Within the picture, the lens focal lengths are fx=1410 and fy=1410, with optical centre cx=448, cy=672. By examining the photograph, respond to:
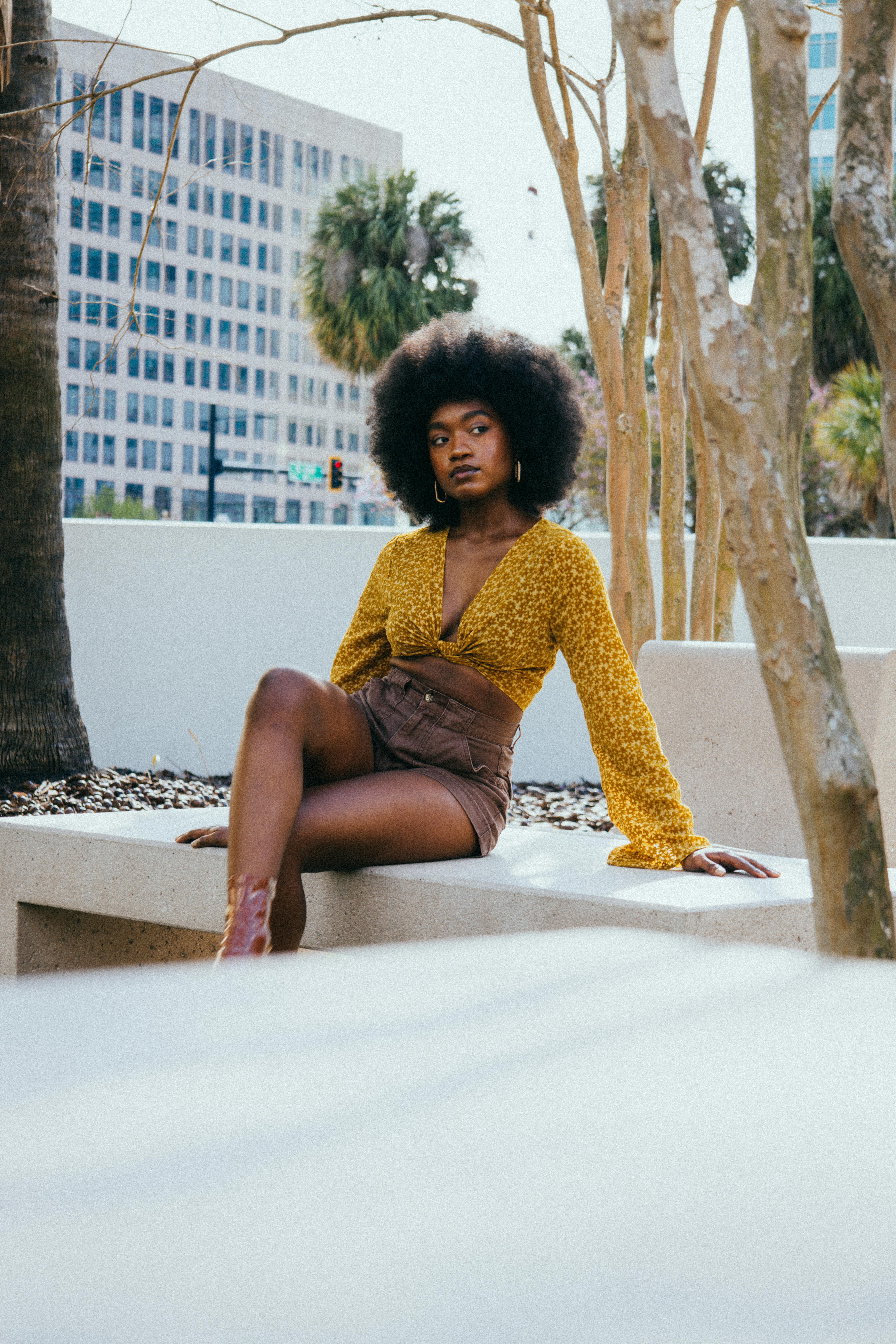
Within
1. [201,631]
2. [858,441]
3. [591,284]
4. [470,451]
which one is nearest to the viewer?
[470,451]

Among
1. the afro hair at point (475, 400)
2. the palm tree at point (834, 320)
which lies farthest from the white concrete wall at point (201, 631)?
the palm tree at point (834, 320)

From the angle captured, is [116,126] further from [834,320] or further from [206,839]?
[206,839]

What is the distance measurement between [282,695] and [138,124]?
3158 inches

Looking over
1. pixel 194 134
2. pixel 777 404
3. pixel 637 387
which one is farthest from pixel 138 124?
pixel 777 404

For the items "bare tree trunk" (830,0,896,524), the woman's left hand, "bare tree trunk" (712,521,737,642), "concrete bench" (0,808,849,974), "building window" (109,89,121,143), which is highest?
"building window" (109,89,121,143)

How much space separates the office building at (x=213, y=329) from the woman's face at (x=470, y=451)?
186 ft

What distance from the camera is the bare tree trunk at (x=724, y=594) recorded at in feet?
16.4

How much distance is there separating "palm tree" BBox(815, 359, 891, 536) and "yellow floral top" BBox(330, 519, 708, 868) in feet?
45.4

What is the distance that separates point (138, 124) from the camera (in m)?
75.5

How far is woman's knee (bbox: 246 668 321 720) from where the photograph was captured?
2.61m

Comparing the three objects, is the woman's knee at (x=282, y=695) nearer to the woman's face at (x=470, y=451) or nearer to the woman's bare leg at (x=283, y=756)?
the woman's bare leg at (x=283, y=756)

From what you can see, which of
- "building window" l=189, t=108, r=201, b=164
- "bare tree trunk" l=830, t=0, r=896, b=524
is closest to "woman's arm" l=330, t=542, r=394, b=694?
"bare tree trunk" l=830, t=0, r=896, b=524

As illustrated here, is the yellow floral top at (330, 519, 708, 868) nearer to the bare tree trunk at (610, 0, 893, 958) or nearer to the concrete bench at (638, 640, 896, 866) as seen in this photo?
the bare tree trunk at (610, 0, 893, 958)

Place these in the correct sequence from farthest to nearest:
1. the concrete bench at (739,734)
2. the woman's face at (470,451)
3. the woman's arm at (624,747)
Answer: the concrete bench at (739,734)
the woman's face at (470,451)
the woman's arm at (624,747)
